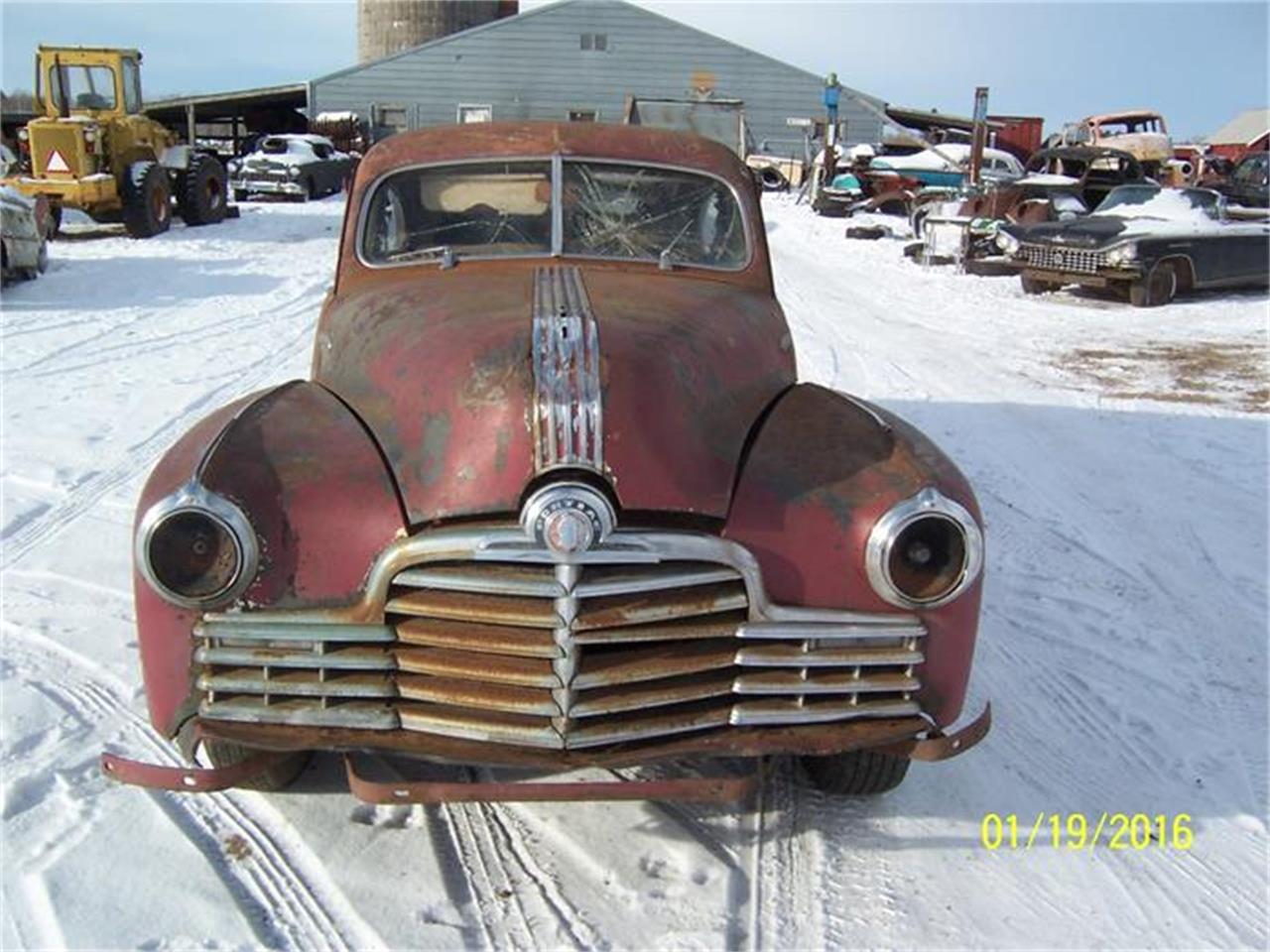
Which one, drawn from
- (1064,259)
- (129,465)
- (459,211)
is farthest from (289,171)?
(459,211)

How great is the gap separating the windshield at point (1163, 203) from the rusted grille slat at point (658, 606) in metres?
12.9

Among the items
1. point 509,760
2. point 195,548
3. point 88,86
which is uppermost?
point 88,86

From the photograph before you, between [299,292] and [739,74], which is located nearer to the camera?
[299,292]

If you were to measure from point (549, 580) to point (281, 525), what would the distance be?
0.71 metres

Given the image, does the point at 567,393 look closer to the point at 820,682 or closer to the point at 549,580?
the point at 549,580

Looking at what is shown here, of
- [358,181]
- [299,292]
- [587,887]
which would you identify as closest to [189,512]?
[587,887]

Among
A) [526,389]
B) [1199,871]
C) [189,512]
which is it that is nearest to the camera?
[189,512]

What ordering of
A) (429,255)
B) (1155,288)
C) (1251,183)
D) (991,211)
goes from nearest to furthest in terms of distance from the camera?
(429,255), (1155,288), (991,211), (1251,183)

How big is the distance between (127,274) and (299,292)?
2.32 meters

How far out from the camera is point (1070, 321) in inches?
481

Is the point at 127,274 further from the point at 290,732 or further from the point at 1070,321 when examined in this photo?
the point at 290,732

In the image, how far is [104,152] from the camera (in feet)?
55.3

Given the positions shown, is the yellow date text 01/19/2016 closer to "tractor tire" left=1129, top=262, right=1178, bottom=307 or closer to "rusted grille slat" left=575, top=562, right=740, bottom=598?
"rusted grille slat" left=575, top=562, right=740, bottom=598

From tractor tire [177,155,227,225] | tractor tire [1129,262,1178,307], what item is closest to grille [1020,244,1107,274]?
tractor tire [1129,262,1178,307]
